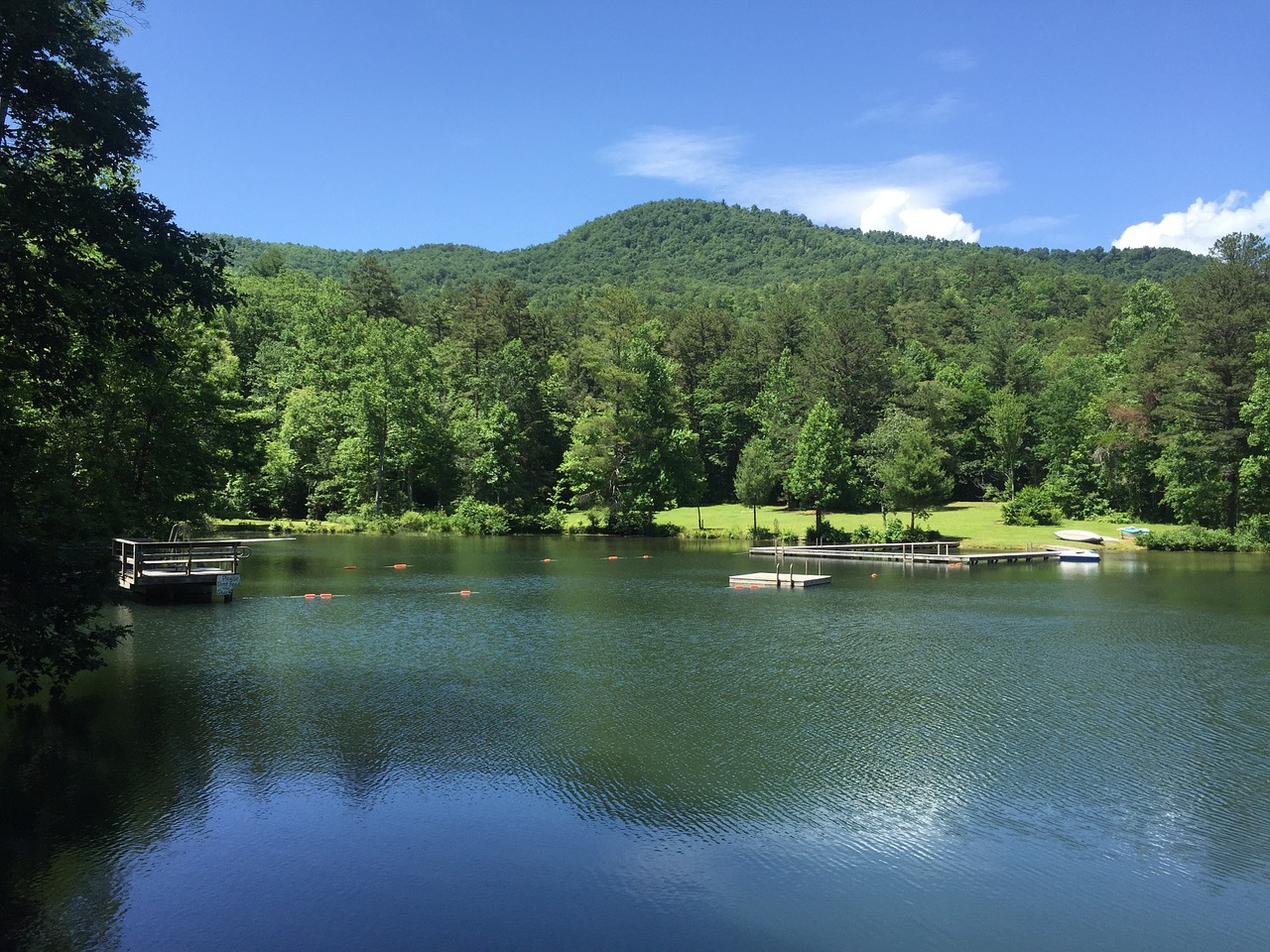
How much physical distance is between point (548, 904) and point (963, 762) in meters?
7.71

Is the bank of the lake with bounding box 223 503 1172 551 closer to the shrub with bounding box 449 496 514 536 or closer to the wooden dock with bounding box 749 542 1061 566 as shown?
the wooden dock with bounding box 749 542 1061 566

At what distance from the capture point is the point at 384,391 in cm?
6394

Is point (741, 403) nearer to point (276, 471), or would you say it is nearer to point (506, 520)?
point (506, 520)

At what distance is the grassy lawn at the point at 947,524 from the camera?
5456 centimetres

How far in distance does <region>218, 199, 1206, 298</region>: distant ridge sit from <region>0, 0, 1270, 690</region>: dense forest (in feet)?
115

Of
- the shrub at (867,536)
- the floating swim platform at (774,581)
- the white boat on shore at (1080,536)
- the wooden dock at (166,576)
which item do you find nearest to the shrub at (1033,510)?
the white boat on shore at (1080,536)

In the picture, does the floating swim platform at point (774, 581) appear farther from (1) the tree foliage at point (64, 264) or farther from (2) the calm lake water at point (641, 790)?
(1) the tree foliage at point (64, 264)

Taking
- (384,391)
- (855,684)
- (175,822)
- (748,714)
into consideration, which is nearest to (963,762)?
(748,714)

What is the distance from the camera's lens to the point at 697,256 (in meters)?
161

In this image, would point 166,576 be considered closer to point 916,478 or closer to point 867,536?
point 916,478

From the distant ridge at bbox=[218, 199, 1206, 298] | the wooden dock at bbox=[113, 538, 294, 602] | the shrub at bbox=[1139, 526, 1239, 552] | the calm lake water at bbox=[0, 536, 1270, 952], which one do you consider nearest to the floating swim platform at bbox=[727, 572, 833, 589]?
the calm lake water at bbox=[0, 536, 1270, 952]

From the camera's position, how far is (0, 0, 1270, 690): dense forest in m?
13.9

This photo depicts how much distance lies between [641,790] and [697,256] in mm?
154967

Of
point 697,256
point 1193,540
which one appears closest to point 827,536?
point 1193,540
